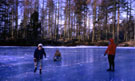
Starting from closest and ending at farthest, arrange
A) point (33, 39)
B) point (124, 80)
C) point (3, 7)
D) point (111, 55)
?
point (124, 80) < point (111, 55) < point (33, 39) < point (3, 7)

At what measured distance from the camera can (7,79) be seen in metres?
6.13

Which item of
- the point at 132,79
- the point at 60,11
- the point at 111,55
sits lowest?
the point at 132,79

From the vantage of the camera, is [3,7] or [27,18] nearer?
[3,7]

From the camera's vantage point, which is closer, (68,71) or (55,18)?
(68,71)

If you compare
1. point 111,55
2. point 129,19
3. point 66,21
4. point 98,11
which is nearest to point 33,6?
point 66,21

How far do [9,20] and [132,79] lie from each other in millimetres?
41997

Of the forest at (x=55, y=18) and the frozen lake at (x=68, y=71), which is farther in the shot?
the forest at (x=55, y=18)

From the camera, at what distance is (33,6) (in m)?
46.9

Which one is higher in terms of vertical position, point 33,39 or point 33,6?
point 33,6

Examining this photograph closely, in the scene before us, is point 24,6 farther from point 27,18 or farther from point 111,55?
point 111,55

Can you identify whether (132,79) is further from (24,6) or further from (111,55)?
(24,6)

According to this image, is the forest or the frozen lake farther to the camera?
the forest

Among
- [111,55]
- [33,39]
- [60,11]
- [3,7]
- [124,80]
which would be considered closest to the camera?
[124,80]

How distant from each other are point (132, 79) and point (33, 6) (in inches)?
1754
